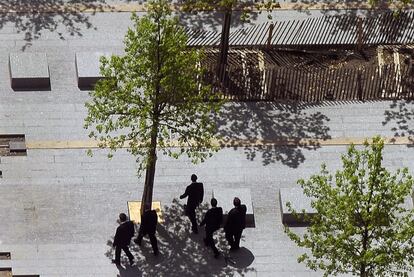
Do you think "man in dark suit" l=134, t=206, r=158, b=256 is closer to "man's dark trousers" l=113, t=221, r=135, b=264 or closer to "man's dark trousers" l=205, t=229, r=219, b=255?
"man's dark trousers" l=113, t=221, r=135, b=264

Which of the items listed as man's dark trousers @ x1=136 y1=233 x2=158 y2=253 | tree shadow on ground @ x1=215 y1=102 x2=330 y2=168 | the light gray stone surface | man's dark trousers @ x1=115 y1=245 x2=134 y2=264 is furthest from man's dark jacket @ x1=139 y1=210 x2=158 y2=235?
the light gray stone surface

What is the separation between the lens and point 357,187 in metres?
25.6

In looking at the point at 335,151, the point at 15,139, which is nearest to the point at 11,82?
the point at 15,139

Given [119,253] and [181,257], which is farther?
[181,257]

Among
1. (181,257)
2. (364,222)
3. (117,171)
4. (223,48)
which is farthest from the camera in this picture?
(223,48)

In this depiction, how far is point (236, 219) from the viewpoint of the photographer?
28.7 meters

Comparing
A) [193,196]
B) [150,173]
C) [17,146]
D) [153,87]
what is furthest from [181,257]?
[17,146]

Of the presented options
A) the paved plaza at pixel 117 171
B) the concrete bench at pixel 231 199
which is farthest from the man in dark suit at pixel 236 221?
the concrete bench at pixel 231 199

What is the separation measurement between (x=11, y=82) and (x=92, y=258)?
5973 millimetres

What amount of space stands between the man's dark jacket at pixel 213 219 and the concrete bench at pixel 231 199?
861 mm

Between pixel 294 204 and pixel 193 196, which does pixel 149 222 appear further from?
pixel 294 204

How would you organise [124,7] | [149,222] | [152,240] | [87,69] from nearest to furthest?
[149,222] → [152,240] → [87,69] → [124,7]

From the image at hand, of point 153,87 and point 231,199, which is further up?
point 153,87

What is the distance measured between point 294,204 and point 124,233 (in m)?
4.15
